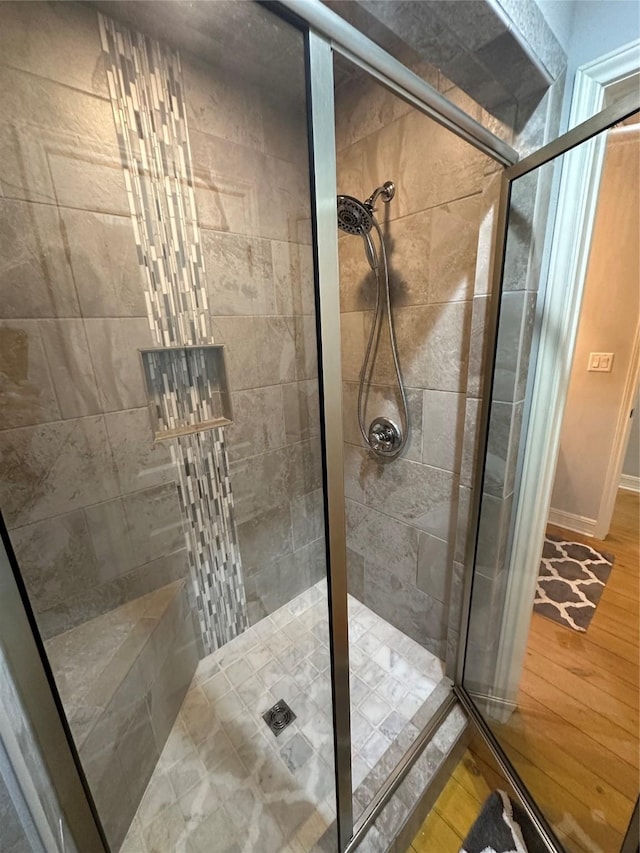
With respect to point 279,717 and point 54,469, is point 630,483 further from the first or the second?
point 54,469

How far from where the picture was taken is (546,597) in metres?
1.87

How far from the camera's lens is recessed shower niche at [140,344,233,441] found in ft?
3.84

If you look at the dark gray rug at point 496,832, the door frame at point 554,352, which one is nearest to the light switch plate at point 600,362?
the door frame at point 554,352

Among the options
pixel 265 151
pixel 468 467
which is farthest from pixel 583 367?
pixel 265 151

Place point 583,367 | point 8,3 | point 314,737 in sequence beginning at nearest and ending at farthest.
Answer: point 8,3 < point 314,737 < point 583,367

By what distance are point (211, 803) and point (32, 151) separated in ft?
6.33

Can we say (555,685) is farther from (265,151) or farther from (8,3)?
(8,3)

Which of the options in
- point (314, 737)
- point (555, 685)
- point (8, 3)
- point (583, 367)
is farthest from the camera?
point (583, 367)

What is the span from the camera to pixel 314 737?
114 centimetres

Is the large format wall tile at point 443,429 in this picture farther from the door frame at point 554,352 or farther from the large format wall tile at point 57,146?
the large format wall tile at point 57,146

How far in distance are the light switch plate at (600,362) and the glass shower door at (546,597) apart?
75cm

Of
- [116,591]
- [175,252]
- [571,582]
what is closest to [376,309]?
[175,252]

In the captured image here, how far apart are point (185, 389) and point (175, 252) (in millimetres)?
472

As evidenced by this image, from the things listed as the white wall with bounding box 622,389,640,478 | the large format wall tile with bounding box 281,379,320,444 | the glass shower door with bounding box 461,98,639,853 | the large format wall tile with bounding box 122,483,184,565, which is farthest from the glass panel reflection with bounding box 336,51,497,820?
the white wall with bounding box 622,389,640,478
